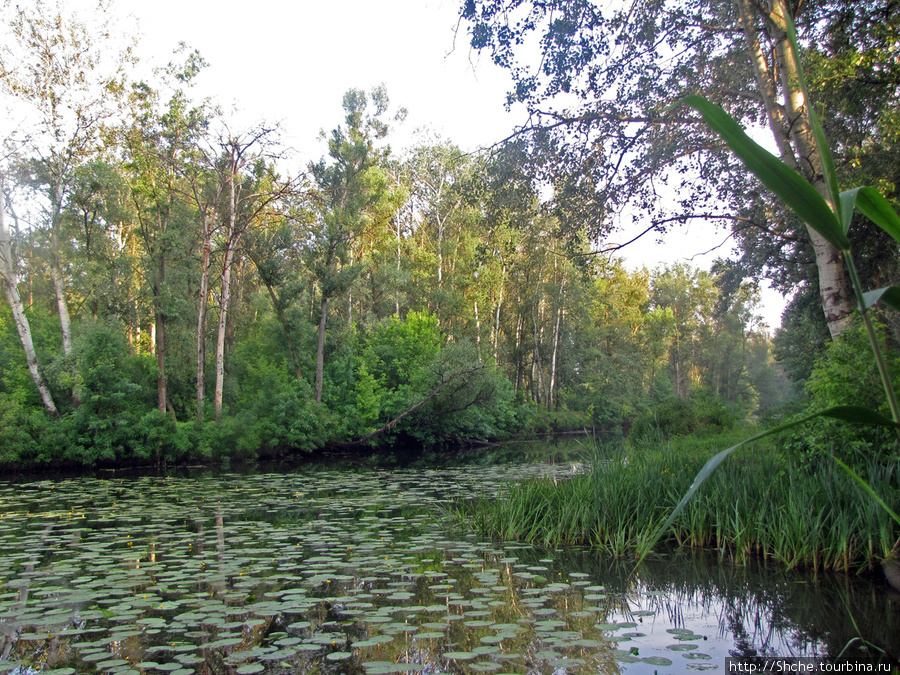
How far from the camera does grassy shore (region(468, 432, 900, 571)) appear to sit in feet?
17.1

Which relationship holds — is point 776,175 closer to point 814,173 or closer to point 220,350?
point 814,173

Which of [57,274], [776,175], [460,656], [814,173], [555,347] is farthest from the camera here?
[555,347]

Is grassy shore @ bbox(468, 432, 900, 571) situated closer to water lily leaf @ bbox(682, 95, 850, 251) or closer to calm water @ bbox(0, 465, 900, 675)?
calm water @ bbox(0, 465, 900, 675)

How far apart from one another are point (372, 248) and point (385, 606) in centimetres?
3154

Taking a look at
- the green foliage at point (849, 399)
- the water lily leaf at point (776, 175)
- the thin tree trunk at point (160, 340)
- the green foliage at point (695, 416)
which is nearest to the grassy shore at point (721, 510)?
the green foliage at point (849, 399)

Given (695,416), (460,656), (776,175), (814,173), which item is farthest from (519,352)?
(776,175)

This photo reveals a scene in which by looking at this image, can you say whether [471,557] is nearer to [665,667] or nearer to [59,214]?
[665,667]

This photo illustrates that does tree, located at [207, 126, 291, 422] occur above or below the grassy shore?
above

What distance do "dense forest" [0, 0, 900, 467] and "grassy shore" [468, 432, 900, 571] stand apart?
0.61 m

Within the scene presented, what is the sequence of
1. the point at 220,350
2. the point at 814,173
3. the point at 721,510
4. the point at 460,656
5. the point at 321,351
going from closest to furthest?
the point at 460,656, the point at 721,510, the point at 814,173, the point at 220,350, the point at 321,351

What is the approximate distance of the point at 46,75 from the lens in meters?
19.3

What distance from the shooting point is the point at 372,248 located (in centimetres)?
3488

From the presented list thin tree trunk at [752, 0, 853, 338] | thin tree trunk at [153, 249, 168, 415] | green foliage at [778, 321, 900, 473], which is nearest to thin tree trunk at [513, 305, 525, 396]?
thin tree trunk at [153, 249, 168, 415]

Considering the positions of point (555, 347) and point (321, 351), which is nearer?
point (321, 351)
